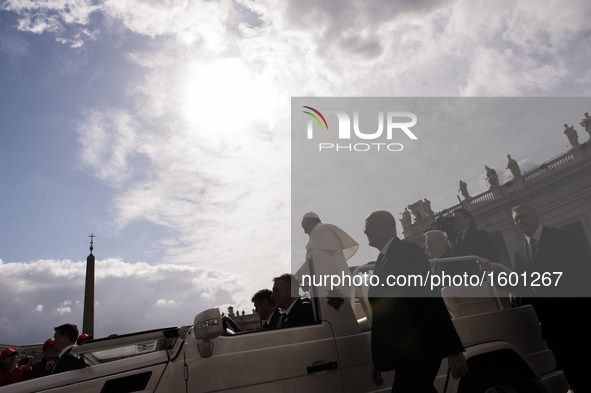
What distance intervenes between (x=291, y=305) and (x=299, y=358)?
775mm

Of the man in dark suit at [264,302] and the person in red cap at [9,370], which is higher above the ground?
the man in dark suit at [264,302]

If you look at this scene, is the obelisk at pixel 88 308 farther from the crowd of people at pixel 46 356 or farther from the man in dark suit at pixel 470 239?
the man in dark suit at pixel 470 239

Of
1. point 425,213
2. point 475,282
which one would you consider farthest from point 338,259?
point 425,213

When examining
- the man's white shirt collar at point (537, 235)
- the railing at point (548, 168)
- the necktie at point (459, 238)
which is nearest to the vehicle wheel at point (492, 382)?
the man's white shirt collar at point (537, 235)

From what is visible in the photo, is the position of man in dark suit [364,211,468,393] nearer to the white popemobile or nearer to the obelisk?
the white popemobile

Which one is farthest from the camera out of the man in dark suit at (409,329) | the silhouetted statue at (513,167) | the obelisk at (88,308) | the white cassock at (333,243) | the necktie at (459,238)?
the obelisk at (88,308)

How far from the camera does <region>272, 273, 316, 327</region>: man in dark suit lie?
3.19 metres

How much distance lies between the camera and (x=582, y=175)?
21.3m

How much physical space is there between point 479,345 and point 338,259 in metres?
1.55

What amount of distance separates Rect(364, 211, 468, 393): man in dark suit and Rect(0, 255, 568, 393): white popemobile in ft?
1.02

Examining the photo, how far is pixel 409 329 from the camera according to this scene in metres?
2.67

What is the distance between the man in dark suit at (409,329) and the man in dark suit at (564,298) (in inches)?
80.7

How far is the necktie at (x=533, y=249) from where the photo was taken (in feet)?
14.8

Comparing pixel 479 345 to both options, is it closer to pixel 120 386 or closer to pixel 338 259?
pixel 338 259
